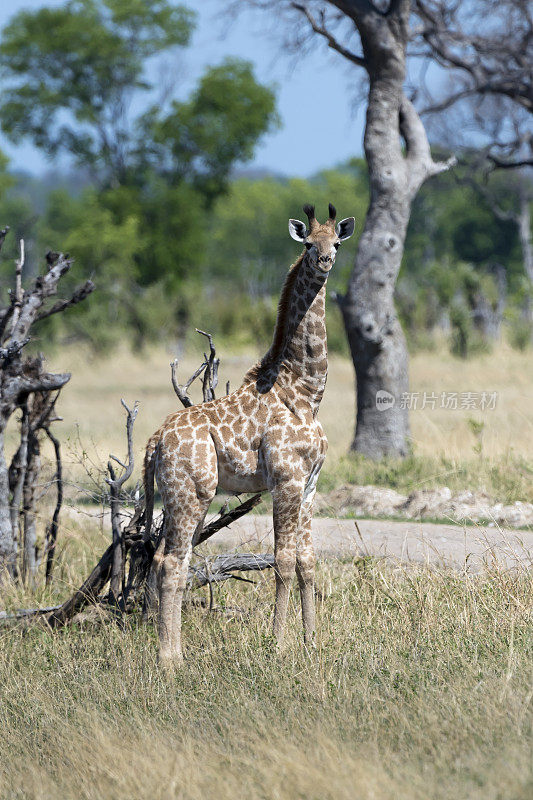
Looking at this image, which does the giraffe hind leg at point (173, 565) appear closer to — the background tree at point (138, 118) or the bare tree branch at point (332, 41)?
the bare tree branch at point (332, 41)

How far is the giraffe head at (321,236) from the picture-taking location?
5.09 m

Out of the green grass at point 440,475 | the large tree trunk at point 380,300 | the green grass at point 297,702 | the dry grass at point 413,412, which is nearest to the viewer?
the green grass at point 297,702

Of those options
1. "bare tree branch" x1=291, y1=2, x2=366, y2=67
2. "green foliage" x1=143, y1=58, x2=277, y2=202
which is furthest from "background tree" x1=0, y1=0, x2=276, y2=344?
"bare tree branch" x1=291, y1=2, x2=366, y2=67

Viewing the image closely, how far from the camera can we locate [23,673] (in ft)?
19.1

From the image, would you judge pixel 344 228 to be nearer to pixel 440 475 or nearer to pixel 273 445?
pixel 273 445

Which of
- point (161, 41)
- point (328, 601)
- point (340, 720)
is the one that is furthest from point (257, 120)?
point (340, 720)

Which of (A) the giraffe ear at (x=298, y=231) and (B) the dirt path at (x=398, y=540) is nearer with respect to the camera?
(A) the giraffe ear at (x=298, y=231)

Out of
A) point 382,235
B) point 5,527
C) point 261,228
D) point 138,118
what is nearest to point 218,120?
point 138,118

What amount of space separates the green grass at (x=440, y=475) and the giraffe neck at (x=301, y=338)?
4495mm

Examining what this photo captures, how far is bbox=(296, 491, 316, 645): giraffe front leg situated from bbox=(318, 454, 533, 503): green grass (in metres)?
4.25

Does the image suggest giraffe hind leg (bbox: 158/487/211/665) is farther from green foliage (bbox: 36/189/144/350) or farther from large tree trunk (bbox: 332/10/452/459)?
green foliage (bbox: 36/189/144/350)

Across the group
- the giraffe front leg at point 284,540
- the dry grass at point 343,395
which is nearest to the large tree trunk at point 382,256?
the dry grass at point 343,395

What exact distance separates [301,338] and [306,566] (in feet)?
4.20

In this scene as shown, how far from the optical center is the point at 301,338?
5.35 meters
